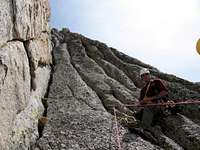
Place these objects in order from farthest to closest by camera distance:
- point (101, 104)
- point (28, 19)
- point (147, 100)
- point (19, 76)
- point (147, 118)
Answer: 1. point (101, 104)
2. point (28, 19)
3. point (147, 100)
4. point (147, 118)
5. point (19, 76)

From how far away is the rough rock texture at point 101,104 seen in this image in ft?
62.6

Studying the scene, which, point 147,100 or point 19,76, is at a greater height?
point 19,76

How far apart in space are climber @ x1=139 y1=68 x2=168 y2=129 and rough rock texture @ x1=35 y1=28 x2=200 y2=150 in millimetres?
575

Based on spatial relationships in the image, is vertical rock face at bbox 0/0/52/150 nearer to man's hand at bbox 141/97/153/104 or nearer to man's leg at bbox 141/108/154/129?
man's leg at bbox 141/108/154/129

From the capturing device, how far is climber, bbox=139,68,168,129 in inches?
822

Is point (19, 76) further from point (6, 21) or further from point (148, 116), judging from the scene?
point (148, 116)

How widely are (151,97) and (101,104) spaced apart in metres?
3.91

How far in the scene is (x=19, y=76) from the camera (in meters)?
20.0

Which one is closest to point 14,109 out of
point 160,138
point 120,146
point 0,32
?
point 0,32

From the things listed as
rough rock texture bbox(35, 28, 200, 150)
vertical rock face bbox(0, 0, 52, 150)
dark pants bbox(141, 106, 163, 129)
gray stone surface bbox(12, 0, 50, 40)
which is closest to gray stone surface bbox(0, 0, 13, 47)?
vertical rock face bbox(0, 0, 52, 150)

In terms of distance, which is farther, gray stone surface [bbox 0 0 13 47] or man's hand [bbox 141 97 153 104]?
man's hand [bbox 141 97 153 104]

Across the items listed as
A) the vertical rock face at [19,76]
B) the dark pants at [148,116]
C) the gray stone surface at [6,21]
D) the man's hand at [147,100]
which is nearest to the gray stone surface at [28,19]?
the vertical rock face at [19,76]

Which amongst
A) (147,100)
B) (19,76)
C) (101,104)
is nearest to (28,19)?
(19,76)

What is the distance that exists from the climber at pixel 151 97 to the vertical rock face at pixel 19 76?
5034 mm
